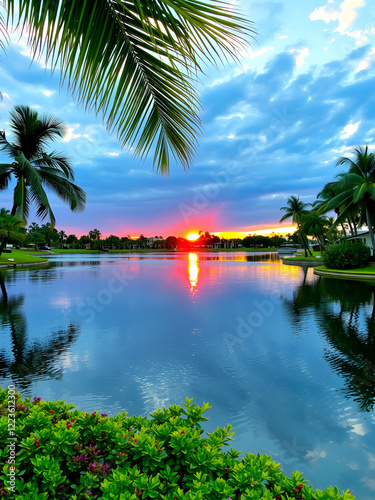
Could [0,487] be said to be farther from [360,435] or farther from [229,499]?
[360,435]

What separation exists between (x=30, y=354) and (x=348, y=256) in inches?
1105

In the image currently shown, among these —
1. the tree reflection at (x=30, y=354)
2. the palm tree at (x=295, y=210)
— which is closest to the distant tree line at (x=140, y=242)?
the palm tree at (x=295, y=210)

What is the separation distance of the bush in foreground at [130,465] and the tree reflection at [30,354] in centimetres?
296

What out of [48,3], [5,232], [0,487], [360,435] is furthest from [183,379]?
[5,232]

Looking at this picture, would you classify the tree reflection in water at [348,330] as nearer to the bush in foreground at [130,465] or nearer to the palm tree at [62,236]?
the bush in foreground at [130,465]

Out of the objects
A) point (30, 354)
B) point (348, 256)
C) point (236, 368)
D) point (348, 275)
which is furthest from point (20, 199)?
point (348, 256)

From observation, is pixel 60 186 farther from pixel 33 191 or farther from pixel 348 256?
pixel 348 256

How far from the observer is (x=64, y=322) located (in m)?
9.28

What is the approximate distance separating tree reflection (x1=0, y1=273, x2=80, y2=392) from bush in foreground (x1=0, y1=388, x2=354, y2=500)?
2.96 metres

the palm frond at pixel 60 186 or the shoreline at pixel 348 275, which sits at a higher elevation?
the palm frond at pixel 60 186

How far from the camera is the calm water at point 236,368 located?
11.7 feet

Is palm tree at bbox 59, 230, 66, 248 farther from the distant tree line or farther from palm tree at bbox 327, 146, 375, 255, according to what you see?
palm tree at bbox 327, 146, 375, 255

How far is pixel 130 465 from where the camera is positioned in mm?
2158

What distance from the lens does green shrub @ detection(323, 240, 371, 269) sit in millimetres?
27484
